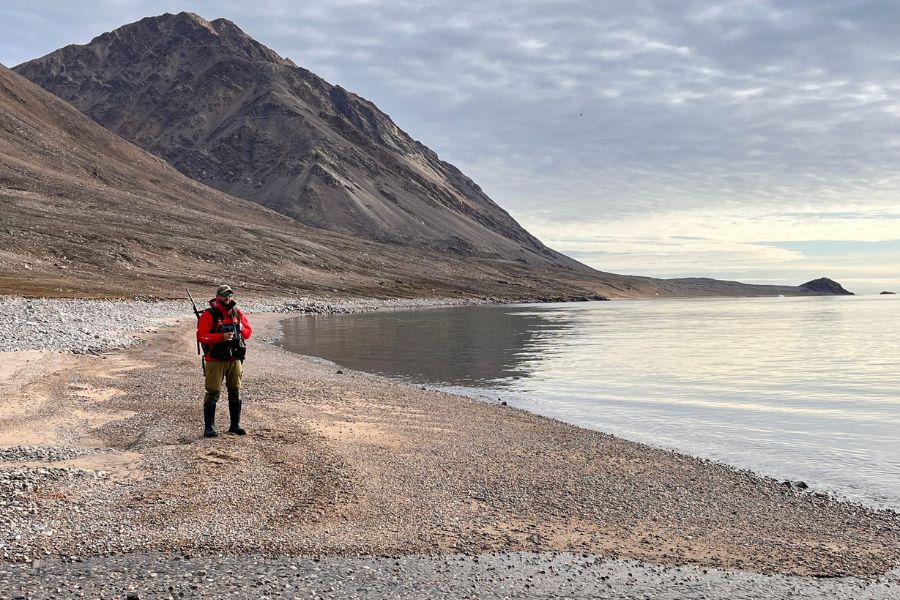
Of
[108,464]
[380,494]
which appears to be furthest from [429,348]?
[380,494]

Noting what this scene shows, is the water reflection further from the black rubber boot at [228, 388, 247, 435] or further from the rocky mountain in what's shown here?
the rocky mountain

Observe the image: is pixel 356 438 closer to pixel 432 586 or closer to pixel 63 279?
pixel 432 586

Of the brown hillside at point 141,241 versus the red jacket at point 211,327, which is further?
the brown hillside at point 141,241

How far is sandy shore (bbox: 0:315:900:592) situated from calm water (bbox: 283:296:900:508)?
3361 mm

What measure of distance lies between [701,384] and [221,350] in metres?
23.0

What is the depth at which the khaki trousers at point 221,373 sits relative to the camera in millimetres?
15188

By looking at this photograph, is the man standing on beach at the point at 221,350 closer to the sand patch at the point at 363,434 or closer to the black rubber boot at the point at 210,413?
the black rubber boot at the point at 210,413

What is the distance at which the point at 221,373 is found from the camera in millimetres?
15352

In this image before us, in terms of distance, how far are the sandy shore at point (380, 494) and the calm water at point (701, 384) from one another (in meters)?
3.36

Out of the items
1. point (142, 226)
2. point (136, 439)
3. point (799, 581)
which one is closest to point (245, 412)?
point (136, 439)

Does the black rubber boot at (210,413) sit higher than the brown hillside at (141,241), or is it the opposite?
the brown hillside at (141,241)

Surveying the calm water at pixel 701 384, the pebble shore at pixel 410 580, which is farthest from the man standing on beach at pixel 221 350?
the calm water at pixel 701 384

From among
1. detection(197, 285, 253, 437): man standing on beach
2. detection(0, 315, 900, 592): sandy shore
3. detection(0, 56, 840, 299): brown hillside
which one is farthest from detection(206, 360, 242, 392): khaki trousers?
detection(0, 56, 840, 299): brown hillside

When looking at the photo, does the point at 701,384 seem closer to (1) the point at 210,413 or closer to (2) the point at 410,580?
(1) the point at 210,413
